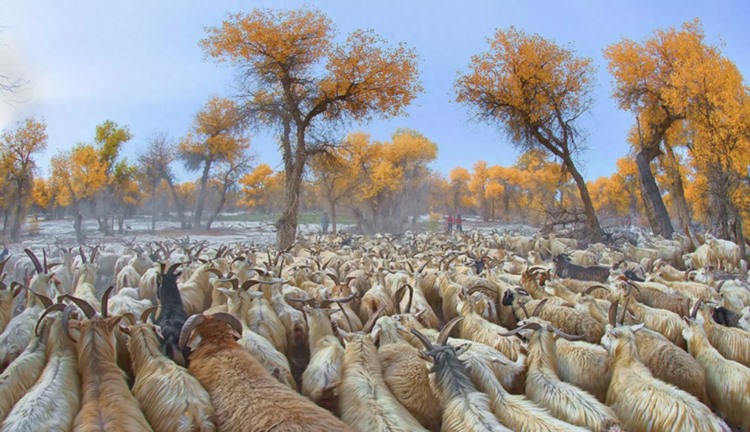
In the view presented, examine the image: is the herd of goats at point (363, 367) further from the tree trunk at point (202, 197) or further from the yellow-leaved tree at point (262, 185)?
the yellow-leaved tree at point (262, 185)

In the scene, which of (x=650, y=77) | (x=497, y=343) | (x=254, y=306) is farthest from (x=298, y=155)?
(x=650, y=77)

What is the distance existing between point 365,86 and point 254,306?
43.4ft

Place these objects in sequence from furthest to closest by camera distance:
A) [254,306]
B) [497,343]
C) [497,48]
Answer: [497,48], [254,306], [497,343]

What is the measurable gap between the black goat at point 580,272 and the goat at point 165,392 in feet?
25.7

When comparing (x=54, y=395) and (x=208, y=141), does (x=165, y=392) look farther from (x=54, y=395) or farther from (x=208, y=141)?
(x=208, y=141)

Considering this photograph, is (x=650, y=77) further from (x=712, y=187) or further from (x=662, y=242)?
(x=662, y=242)

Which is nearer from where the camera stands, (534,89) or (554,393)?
(554,393)

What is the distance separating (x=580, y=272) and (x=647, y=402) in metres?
6.38

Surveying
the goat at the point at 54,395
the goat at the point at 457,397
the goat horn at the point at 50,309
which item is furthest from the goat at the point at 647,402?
the goat horn at the point at 50,309

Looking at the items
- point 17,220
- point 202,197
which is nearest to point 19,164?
point 17,220

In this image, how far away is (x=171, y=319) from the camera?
485 centimetres

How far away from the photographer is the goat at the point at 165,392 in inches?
124

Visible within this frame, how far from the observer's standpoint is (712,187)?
53.2 feet

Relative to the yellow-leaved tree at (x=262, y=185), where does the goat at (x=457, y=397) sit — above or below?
below
